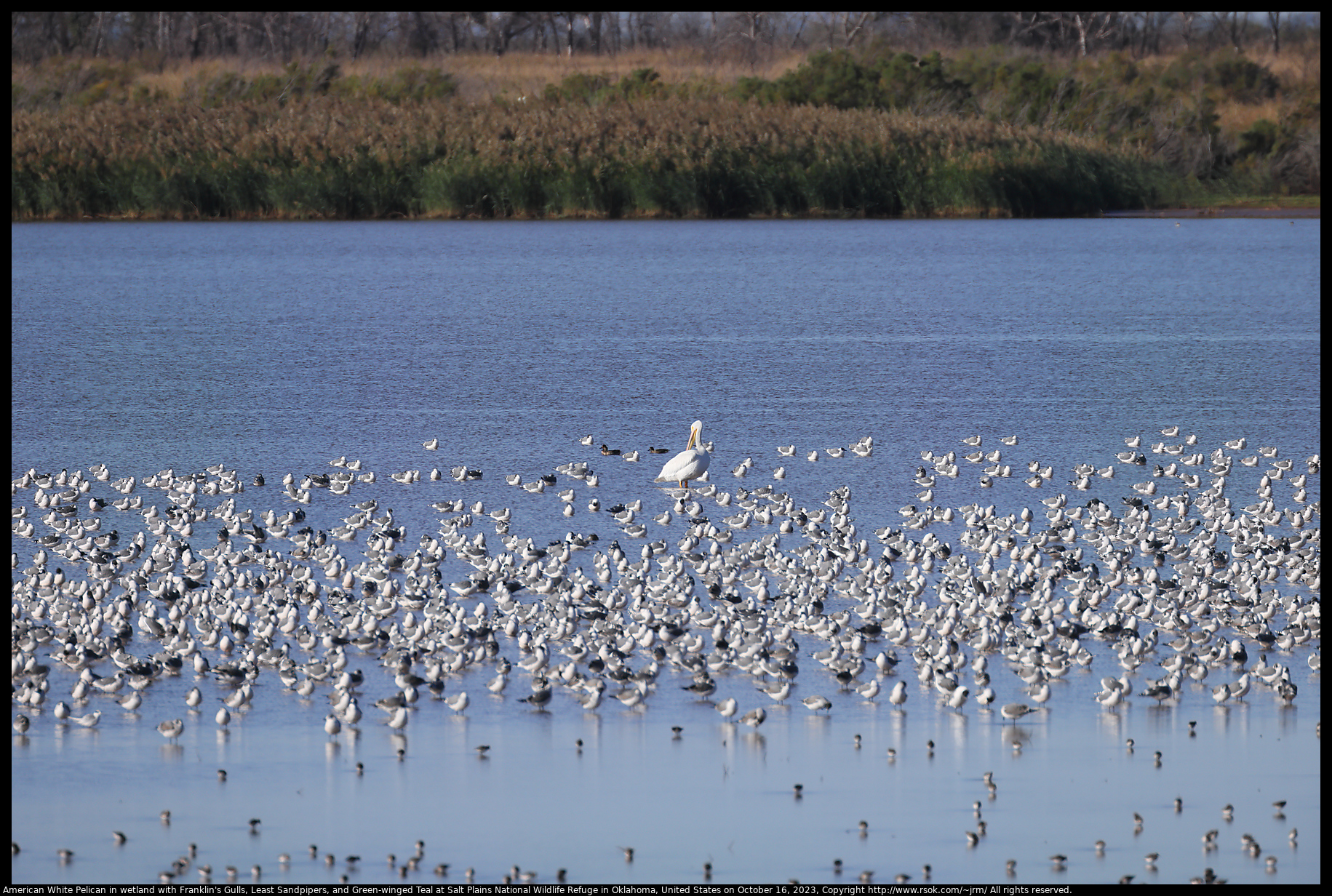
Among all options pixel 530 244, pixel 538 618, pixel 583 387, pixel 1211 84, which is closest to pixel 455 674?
pixel 538 618

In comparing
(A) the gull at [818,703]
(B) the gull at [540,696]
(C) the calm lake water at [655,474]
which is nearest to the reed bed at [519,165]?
(C) the calm lake water at [655,474]

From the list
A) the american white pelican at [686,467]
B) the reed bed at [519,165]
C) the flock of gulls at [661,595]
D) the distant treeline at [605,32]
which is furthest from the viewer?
the distant treeline at [605,32]

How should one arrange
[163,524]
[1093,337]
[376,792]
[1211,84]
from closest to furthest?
[376,792] < [163,524] < [1093,337] < [1211,84]

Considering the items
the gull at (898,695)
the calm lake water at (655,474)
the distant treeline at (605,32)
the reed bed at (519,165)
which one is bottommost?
the calm lake water at (655,474)

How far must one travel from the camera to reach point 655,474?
14.3 metres

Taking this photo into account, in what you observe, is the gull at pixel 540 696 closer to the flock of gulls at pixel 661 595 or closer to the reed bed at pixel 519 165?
the flock of gulls at pixel 661 595

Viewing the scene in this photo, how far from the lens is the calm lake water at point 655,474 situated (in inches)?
282

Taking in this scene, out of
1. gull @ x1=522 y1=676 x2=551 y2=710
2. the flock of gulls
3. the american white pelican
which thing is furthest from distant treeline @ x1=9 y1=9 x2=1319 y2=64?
gull @ x1=522 y1=676 x2=551 y2=710

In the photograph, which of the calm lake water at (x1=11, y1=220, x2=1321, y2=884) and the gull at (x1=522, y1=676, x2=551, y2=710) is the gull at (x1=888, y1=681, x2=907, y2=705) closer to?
the calm lake water at (x1=11, y1=220, x2=1321, y2=884)

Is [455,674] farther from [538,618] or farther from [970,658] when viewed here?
[970,658]

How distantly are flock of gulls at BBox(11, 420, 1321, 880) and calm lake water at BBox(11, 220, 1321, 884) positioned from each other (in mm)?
73

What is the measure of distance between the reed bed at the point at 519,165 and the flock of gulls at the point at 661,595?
22229 millimetres

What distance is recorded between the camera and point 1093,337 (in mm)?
21578

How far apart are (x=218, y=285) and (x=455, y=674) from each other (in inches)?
723
